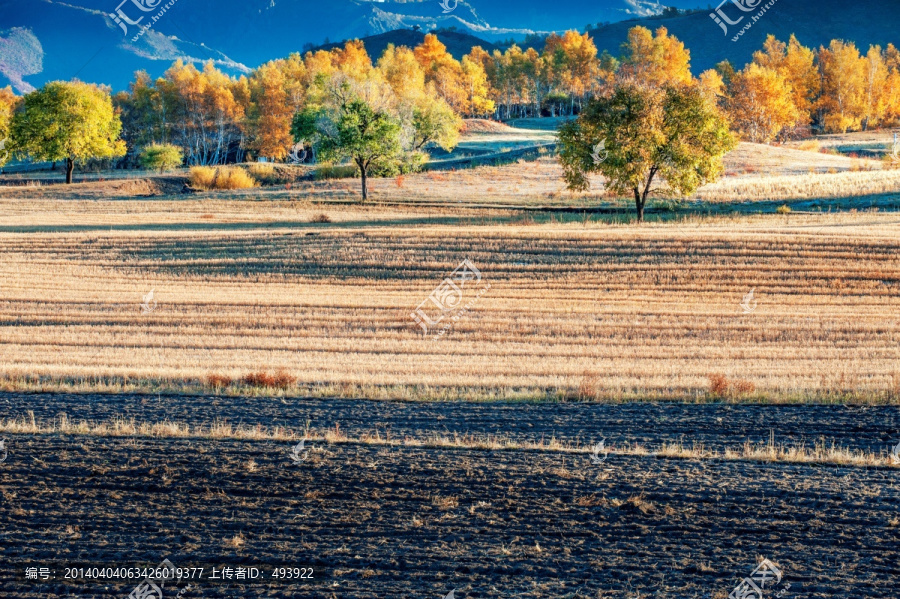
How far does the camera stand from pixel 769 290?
2812 cm

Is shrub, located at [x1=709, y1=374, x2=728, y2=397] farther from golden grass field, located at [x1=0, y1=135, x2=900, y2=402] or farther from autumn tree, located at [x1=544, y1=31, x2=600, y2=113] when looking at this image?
autumn tree, located at [x1=544, y1=31, x2=600, y2=113]

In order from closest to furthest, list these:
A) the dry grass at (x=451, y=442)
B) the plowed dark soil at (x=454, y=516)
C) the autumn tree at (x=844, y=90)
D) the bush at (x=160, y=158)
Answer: the plowed dark soil at (x=454, y=516), the dry grass at (x=451, y=442), the bush at (x=160, y=158), the autumn tree at (x=844, y=90)

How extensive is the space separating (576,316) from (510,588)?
1773cm

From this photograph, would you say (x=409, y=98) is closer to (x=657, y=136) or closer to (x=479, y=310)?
(x=657, y=136)

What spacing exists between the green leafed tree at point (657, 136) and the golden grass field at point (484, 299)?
2.84 m

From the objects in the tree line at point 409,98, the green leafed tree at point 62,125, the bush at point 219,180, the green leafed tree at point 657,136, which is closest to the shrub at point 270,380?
the green leafed tree at point 657,136

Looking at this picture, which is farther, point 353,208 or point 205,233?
point 353,208

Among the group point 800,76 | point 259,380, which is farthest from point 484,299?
point 800,76

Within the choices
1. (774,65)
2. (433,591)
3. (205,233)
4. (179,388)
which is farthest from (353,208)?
(774,65)

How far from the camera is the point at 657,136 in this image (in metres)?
39.2

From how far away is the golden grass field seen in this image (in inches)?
707

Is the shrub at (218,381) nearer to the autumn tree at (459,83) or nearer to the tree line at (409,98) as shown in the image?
the tree line at (409,98)

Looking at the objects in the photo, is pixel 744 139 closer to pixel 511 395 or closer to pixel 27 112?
pixel 27 112

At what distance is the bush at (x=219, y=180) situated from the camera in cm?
6844
